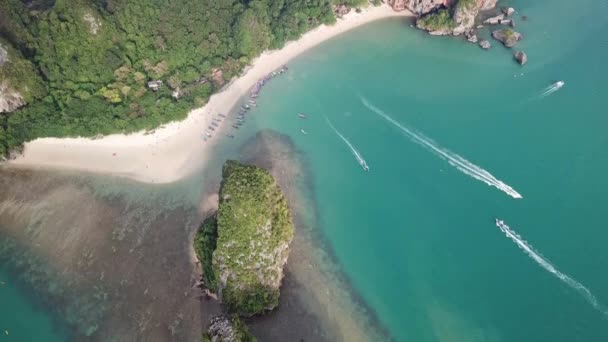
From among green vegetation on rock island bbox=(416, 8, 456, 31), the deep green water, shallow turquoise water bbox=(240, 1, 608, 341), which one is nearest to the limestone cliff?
the deep green water

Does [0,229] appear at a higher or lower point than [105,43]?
lower

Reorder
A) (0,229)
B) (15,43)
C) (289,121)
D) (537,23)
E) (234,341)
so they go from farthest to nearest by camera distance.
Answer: (537,23) < (289,121) < (15,43) < (0,229) < (234,341)

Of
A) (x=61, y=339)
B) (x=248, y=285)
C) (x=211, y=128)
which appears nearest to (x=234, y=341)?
(x=248, y=285)

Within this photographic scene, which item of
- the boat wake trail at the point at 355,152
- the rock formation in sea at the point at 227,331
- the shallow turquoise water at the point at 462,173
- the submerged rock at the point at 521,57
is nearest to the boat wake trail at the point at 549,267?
the shallow turquoise water at the point at 462,173

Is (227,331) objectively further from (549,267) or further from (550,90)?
(550,90)

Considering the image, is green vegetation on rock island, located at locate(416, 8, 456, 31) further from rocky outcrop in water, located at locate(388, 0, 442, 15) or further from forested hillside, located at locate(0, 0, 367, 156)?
forested hillside, located at locate(0, 0, 367, 156)

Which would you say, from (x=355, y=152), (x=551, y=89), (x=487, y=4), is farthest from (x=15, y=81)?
(x=487, y=4)

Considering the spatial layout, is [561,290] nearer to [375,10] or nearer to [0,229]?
[375,10]

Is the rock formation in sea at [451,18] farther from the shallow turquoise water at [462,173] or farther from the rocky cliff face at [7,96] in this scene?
the rocky cliff face at [7,96]
